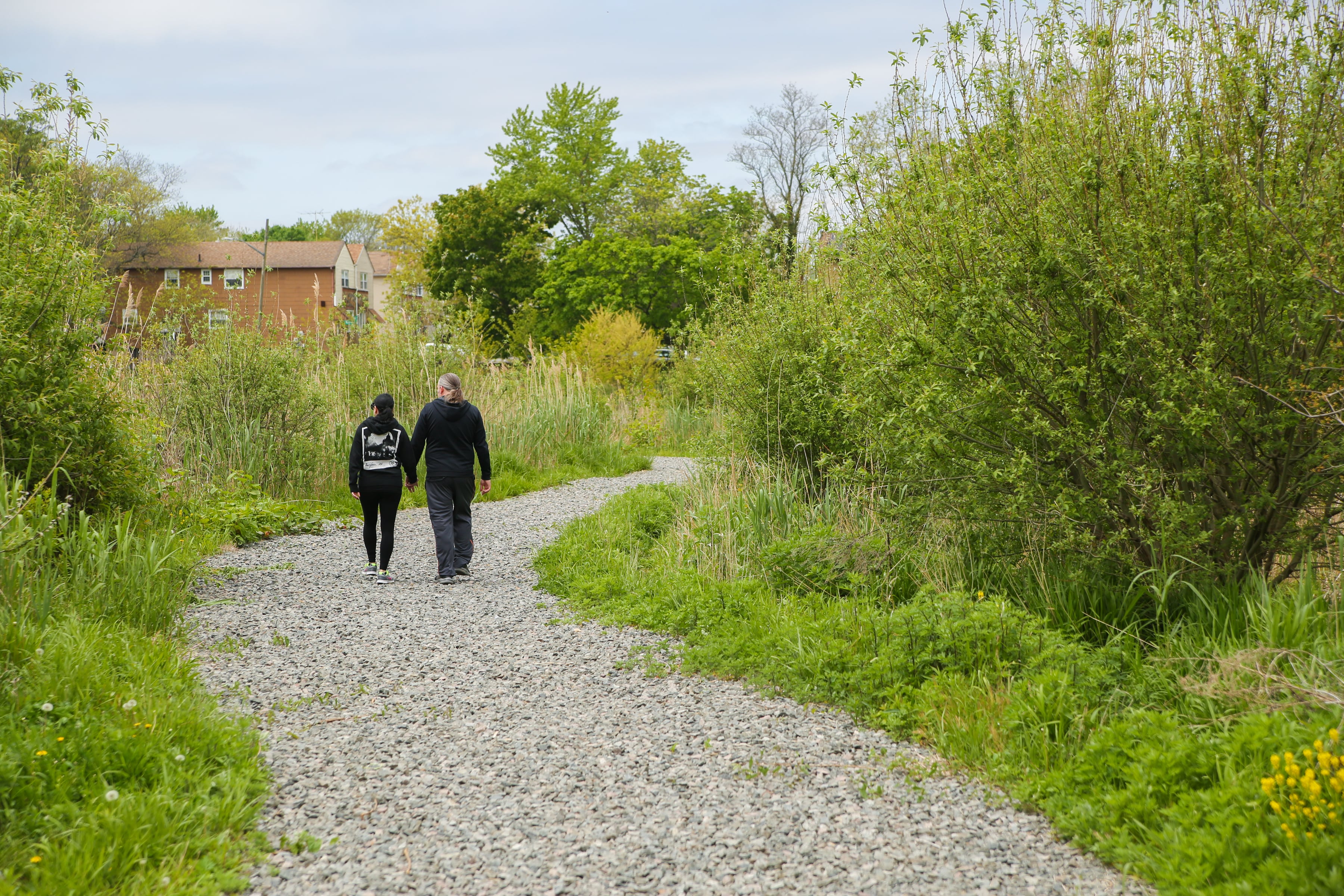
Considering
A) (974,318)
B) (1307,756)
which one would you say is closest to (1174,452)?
(974,318)

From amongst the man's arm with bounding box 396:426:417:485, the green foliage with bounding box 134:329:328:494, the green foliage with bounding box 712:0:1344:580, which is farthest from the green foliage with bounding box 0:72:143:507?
the green foliage with bounding box 712:0:1344:580

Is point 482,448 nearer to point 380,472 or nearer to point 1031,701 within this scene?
point 380,472

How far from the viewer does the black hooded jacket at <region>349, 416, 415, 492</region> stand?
8078 millimetres

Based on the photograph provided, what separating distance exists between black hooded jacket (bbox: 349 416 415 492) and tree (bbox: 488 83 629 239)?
33393 mm

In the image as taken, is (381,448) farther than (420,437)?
No

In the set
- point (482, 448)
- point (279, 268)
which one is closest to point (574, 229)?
point (279, 268)

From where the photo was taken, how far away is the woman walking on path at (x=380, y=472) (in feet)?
26.5

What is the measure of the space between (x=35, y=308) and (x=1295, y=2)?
7406 mm

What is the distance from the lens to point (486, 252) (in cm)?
3875

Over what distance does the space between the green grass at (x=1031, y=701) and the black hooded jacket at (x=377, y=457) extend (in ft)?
7.26

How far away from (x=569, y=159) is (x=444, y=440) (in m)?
35.4

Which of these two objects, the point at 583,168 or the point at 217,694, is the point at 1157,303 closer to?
the point at 217,694

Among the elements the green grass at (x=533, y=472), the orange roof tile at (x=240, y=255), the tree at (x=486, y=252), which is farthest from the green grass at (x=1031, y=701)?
the orange roof tile at (x=240, y=255)

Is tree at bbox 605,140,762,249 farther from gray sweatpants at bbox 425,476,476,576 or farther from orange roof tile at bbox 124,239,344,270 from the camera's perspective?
gray sweatpants at bbox 425,476,476,576
